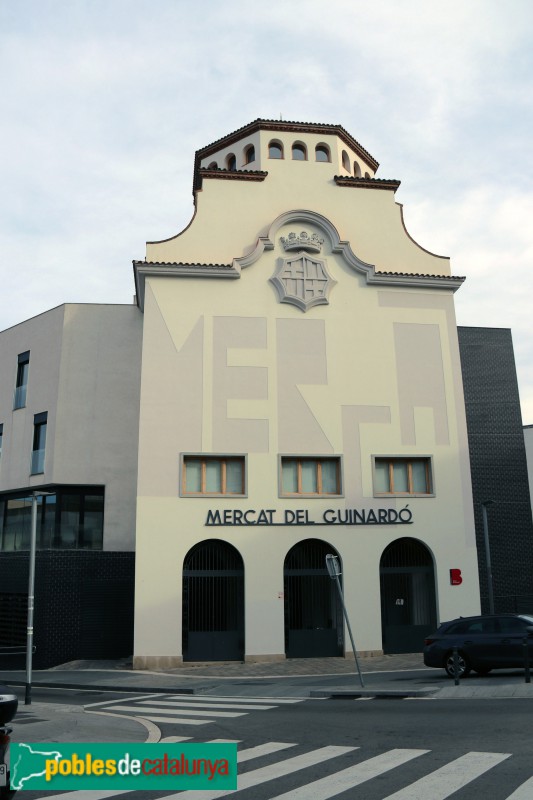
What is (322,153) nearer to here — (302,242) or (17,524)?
(302,242)

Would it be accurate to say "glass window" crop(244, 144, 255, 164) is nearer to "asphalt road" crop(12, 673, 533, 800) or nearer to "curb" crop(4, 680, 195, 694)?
"curb" crop(4, 680, 195, 694)

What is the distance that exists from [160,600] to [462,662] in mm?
10918

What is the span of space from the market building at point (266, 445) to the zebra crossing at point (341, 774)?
15430mm

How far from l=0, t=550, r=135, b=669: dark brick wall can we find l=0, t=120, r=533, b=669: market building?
0.07 m

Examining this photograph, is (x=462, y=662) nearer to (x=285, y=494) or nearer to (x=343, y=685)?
(x=343, y=685)

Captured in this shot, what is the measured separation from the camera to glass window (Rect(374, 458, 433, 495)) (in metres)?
27.6

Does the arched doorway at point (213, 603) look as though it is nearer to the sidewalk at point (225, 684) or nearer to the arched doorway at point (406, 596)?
the sidewalk at point (225, 684)

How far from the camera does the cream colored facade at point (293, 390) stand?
2572cm

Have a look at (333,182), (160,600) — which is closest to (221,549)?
(160,600)

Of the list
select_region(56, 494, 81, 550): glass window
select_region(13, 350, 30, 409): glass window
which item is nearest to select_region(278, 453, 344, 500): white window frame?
select_region(56, 494, 81, 550): glass window

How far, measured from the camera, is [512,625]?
18.1 metres

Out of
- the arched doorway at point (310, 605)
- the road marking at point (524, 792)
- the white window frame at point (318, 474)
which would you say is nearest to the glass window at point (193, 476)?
the white window frame at point (318, 474)

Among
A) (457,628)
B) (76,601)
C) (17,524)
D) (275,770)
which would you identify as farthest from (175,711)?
(17,524)

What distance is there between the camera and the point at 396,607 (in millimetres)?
26906
